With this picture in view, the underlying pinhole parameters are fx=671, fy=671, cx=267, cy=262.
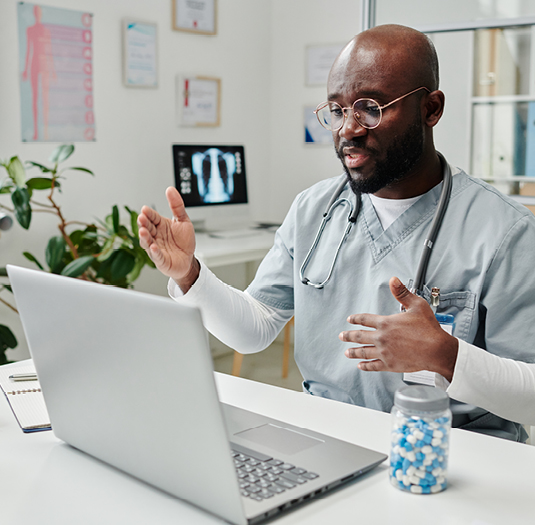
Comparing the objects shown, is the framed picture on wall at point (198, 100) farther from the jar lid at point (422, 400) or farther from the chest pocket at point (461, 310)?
the jar lid at point (422, 400)

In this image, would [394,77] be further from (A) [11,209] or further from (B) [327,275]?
(A) [11,209]

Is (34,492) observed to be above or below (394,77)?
below

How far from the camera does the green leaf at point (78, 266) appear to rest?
7.45 ft

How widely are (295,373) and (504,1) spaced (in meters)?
1.87

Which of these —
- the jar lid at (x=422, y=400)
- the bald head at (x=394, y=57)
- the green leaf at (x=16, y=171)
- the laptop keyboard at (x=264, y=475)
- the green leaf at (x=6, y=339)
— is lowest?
the green leaf at (x=6, y=339)

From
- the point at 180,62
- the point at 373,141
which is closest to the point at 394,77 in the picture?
the point at 373,141

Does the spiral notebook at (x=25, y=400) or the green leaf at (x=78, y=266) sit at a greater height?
the green leaf at (x=78, y=266)

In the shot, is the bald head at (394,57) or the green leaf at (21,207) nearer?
the bald head at (394,57)

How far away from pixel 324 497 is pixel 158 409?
21cm

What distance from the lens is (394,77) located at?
1.21 m

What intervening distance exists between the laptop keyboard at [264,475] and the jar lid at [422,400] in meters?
0.13

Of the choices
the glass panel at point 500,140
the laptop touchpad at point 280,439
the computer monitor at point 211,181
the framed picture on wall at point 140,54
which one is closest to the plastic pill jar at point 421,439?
the laptop touchpad at point 280,439

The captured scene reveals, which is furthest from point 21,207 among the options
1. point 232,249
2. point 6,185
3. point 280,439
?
point 280,439

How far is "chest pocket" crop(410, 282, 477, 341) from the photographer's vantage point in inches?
45.6
